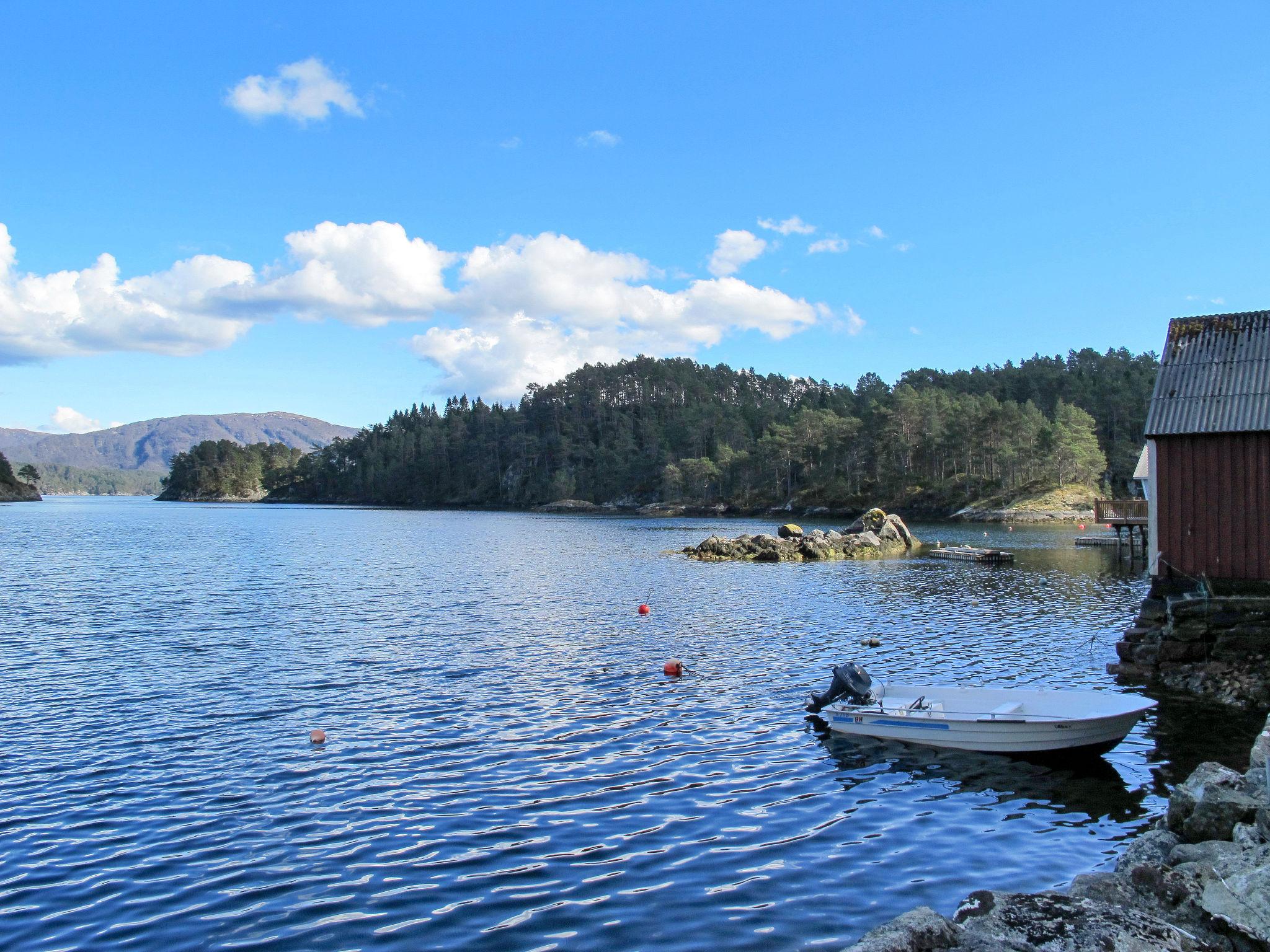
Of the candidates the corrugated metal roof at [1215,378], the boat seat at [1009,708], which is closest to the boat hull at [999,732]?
the boat seat at [1009,708]

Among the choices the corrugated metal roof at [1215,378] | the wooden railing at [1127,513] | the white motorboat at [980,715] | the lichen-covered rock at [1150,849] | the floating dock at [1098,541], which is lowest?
the lichen-covered rock at [1150,849]

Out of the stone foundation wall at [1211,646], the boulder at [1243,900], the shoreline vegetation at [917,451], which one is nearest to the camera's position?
the boulder at [1243,900]

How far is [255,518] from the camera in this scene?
148 metres

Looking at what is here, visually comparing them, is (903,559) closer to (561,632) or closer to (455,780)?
(561,632)

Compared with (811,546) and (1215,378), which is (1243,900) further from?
(811,546)

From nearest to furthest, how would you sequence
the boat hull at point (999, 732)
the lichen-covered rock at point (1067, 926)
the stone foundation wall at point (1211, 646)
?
1. the lichen-covered rock at point (1067, 926)
2. the boat hull at point (999, 732)
3. the stone foundation wall at point (1211, 646)

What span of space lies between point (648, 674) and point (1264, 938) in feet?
58.2

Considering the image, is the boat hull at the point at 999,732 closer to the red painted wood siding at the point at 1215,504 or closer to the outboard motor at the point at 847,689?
the outboard motor at the point at 847,689

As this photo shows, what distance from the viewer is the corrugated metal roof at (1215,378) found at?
2270 centimetres

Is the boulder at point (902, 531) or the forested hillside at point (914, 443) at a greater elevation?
the forested hillside at point (914, 443)

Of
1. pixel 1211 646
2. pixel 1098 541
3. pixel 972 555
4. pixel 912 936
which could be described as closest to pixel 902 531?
pixel 972 555

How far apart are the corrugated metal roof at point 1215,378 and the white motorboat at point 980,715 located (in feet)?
28.4

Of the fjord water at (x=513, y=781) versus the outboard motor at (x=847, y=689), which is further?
the outboard motor at (x=847, y=689)

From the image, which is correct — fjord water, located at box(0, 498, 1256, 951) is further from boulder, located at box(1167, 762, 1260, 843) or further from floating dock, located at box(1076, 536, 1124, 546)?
floating dock, located at box(1076, 536, 1124, 546)
